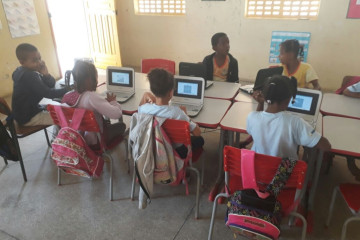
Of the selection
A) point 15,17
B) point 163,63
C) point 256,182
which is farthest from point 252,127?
point 15,17

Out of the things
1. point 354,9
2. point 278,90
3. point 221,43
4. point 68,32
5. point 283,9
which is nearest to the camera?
point 278,90

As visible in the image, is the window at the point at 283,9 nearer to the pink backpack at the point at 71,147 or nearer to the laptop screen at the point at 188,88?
the laptop screen at the point at 188,88

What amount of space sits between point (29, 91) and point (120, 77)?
0.76m

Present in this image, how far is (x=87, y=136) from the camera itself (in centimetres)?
217

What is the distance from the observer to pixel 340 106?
227cm

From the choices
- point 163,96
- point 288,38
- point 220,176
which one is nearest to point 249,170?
point 163,96

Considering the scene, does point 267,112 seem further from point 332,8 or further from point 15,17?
point 15,17

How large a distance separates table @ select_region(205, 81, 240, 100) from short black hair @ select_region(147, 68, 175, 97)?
2.51ft

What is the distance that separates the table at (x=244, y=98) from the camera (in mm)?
2422

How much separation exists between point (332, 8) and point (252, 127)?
334 centimetres

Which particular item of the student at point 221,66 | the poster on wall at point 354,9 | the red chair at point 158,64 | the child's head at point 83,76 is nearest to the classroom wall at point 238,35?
the poster on wall at point 354,9

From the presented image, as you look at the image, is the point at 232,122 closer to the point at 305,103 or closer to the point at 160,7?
the point at 305,103

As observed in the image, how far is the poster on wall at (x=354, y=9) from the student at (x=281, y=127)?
3188 millimetres

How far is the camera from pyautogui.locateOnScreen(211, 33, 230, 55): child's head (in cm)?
282
